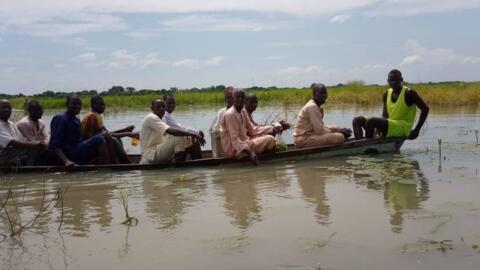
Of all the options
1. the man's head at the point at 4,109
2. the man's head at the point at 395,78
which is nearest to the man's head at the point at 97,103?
the man's head at the point at 4,109

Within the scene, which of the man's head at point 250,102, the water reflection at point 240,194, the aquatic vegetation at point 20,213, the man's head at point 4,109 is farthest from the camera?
the man's head at point 250,102

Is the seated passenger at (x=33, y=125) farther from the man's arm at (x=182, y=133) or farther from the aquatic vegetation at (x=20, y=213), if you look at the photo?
the man's arm at (x=182, y=133)

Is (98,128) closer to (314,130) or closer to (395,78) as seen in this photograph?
(314,130)

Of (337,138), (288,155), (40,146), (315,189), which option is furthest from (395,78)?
(40,146)

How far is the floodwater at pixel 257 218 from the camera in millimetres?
3393

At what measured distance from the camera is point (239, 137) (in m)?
7.05

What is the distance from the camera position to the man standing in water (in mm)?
7711

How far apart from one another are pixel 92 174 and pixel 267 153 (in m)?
2.25

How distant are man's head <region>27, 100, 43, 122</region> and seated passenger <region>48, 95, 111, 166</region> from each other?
0.57m

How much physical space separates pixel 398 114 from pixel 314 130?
131 cm

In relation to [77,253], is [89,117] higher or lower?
higher

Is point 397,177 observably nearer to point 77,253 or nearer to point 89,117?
point 77,253

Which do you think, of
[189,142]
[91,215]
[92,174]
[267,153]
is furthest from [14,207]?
[267,153]

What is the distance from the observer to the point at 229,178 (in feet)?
20.9
